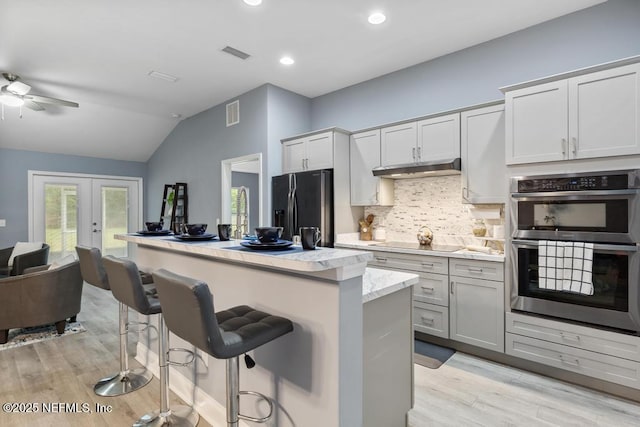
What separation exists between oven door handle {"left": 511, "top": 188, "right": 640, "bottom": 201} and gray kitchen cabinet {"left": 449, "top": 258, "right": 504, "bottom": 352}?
0.60 m

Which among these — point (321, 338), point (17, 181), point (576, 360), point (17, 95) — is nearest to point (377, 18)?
point (321, 338)

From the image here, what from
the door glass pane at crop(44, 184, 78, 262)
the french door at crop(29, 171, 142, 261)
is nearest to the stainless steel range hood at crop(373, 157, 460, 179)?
the french door at crop(29, 171, 142, 261)

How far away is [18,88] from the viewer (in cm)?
387

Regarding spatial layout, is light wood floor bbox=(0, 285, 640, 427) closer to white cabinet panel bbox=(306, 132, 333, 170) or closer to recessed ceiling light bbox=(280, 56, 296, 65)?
white cabinet panel bbox=(306, 132, 333, 170)

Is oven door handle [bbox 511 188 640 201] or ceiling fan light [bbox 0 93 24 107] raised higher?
ceiling fan light [bbox 0 93 24 107]

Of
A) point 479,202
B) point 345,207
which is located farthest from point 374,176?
point 479,202

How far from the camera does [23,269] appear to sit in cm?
427

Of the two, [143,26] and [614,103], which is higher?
[143,26]

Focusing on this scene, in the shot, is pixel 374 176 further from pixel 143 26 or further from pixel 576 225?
pixel 143 26

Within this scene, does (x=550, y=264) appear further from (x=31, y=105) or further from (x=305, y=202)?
(x=31, y=105)

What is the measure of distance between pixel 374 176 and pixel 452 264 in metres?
1.40

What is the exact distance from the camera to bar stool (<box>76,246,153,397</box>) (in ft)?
7.95

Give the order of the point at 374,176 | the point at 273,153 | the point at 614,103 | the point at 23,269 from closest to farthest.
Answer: the point at 614,103 < the point at 374,176 < the point at 23,269 < the point at 273,153

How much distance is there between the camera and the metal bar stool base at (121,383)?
2.40 m
